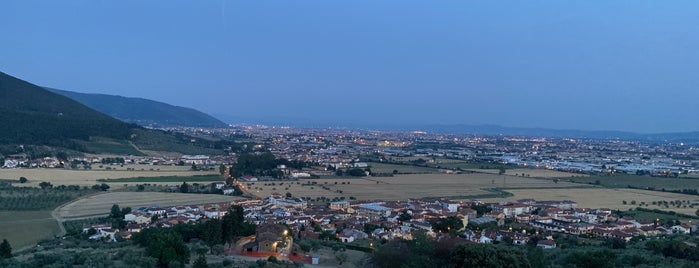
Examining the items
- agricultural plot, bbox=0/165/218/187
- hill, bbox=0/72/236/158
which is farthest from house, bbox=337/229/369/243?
hill, bbox=0/72/236/158

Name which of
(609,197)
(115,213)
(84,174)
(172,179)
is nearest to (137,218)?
(115,213)

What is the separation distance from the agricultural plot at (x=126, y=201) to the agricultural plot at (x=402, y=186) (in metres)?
4.83

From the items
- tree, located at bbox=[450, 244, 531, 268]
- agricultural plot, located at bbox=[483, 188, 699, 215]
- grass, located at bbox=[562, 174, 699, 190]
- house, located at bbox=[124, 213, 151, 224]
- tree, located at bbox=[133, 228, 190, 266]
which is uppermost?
tree, located at bbox=[450, 244, 531, 268]

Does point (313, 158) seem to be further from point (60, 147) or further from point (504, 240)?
point (504, 240)

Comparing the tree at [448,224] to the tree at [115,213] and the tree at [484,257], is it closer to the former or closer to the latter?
the tree at [484,257]

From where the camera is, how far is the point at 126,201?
3797 centimetres

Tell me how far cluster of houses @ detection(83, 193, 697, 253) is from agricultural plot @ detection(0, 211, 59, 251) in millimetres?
1990

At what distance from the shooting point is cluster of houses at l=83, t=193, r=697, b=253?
93.4 ft

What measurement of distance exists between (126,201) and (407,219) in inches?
666

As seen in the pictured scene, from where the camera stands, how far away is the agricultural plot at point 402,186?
46219mm

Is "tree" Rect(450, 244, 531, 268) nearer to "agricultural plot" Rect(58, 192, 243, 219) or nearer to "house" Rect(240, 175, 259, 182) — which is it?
"agricultural plot" Rect(58, 192, 243, 219)

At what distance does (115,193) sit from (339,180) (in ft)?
65.5

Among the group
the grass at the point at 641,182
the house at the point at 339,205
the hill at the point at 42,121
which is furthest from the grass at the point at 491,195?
the hill at the point at 42,121

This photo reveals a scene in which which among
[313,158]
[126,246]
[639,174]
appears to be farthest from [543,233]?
[313,158]
